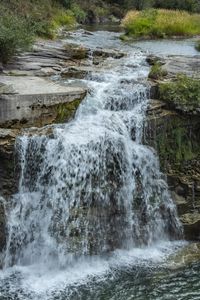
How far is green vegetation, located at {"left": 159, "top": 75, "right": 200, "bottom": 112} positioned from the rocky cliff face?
97 millimetres

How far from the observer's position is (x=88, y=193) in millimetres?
12211

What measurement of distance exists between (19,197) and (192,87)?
528cm

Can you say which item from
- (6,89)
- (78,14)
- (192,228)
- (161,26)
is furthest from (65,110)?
(78,14)

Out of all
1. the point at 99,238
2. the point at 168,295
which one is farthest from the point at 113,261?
the point at 168,295

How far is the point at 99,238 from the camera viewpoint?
12180 millimetres

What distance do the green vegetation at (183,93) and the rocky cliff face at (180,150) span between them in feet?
0.32

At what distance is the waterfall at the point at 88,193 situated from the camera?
1197 centimetres

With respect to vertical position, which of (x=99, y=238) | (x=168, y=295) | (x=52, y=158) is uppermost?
(x=52, y=158)

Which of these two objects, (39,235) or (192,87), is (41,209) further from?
(192,87)

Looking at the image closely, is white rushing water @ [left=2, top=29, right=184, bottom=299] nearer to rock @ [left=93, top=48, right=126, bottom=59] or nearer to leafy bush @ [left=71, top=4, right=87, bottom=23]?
rock @ [left=93, top=48, right=126, bottom=59]

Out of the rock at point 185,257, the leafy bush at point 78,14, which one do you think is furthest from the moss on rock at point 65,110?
the leafy bush at point 78,14

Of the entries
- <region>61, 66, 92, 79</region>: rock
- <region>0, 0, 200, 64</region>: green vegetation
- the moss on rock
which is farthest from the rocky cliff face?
<region>0, 0, 200, 64</region>: green vegetation

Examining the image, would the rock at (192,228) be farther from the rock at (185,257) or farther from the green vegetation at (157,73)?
the green vegetation at (157,73)

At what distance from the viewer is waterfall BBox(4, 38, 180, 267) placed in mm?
11969
